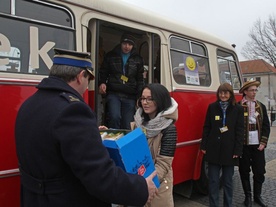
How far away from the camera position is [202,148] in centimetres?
421

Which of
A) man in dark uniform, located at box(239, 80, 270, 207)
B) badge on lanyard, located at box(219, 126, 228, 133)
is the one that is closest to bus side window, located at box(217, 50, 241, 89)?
A: man in dark uniform, located at box(239, 80, 270, 207)

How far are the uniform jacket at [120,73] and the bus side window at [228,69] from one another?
1.89 m

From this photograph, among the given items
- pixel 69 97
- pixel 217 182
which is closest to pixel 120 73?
pixel 217 182

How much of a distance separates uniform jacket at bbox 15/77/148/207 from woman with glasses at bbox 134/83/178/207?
94cm

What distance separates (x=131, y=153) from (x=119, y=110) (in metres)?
2.23

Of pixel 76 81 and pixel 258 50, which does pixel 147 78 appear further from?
pixel 258 50

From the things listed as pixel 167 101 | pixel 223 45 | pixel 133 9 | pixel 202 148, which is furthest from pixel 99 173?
pixel 223 45

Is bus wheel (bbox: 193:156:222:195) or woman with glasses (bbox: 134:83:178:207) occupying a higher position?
woman with glasses (bbox: 134:83:178:207)

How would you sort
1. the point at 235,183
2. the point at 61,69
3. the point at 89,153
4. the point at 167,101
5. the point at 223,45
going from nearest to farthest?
the point at 89,153 < the point at 61,69 < the point at 167,101 < the point at 223,45 < the point at 235,183

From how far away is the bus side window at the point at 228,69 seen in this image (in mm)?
5355

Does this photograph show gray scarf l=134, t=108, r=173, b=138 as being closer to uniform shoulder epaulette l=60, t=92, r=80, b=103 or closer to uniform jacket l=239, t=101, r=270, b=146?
uniform shoulder epaulette l=60, t=92, r=80, b=103

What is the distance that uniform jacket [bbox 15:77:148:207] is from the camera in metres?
1.43

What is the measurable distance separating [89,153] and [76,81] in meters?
0.46

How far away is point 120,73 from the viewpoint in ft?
13.3
